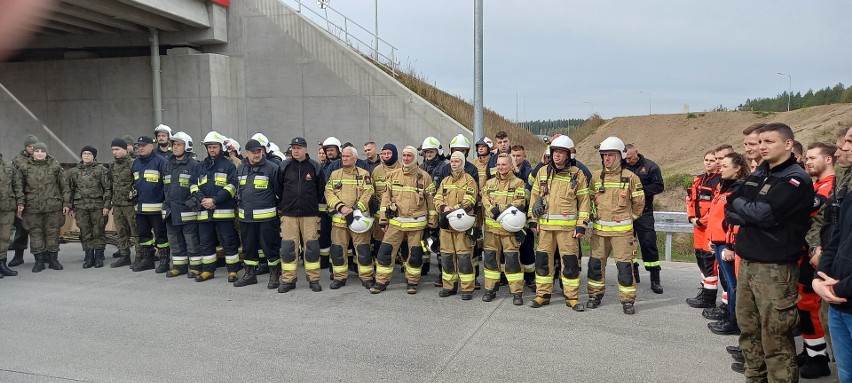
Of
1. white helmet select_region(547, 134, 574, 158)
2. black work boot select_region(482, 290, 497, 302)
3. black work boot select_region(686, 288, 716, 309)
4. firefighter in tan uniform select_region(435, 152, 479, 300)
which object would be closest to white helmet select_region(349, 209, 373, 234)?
firefighter in tan uniform select_region(435, 152, 479, 300)

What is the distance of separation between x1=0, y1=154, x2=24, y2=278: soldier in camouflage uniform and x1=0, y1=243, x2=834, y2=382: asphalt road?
40.8 inches

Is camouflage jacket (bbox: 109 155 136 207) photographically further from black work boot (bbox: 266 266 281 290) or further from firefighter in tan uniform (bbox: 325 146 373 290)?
firefighter in tan uniform (bbox: 325 146 373 290)

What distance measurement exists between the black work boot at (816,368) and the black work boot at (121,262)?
30.4ft

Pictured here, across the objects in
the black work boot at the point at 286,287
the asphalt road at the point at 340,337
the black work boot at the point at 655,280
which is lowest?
the asphalt road at the point at 340,337

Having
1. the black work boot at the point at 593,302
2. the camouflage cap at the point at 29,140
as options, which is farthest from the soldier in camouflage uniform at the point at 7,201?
the black work boot at the point at 593,302

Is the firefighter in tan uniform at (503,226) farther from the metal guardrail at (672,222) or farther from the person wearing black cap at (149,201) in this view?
the person wearing black cap at (149,201)

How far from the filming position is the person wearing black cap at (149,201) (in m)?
8.37

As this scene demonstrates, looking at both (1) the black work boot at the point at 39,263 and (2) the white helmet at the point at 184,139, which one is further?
(1) the black work boot at the point at 39,263

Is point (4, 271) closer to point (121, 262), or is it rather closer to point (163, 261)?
point (121, 262)

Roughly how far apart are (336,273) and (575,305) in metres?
3.16

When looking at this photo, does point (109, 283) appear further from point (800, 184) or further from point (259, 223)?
point (800, 184)

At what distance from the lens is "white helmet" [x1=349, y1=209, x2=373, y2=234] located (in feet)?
23.4

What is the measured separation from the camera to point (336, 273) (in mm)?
7414

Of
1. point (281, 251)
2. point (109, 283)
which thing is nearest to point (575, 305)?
point (281, 251)
